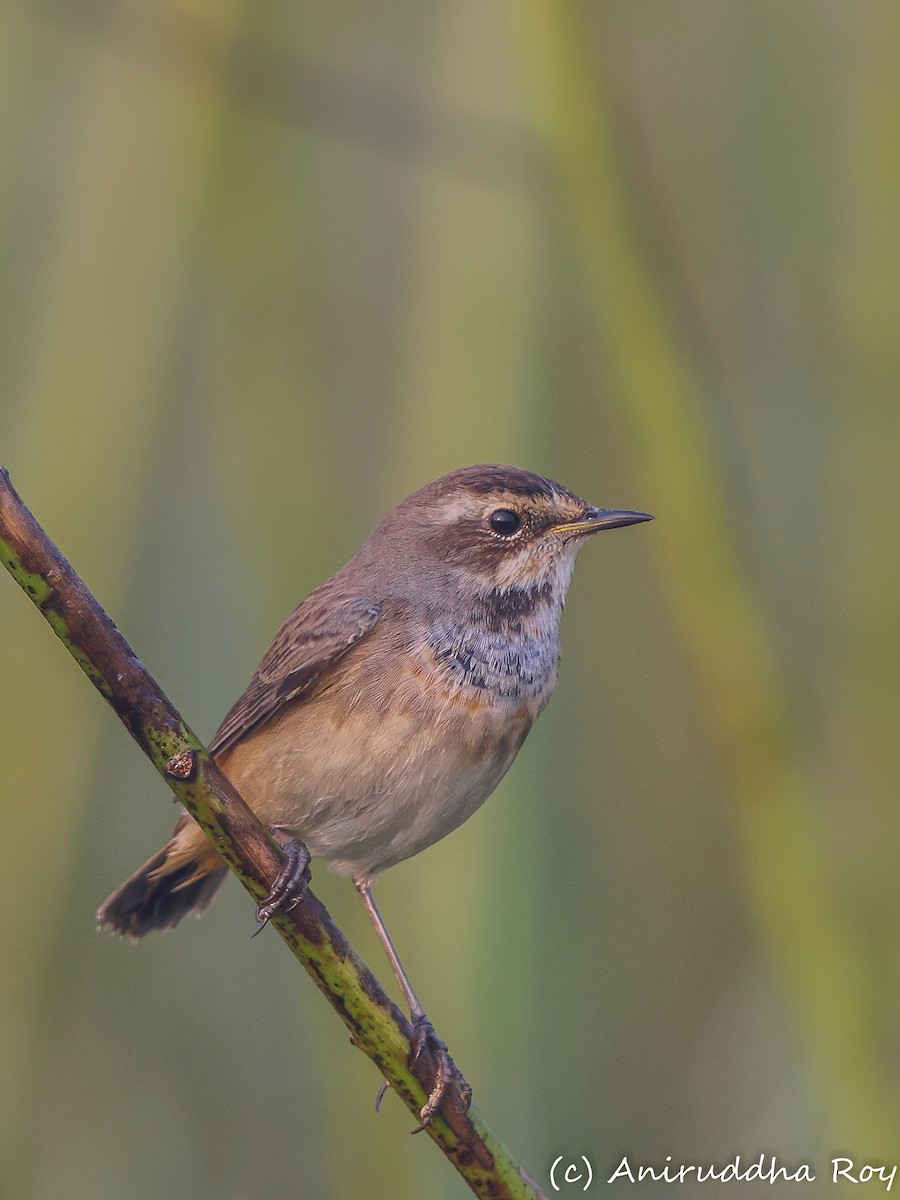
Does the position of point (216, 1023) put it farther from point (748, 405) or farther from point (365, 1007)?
point (748, 405)

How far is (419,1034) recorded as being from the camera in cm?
234

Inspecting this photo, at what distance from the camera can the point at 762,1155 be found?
2602 mm

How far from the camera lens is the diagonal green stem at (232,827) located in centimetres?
154

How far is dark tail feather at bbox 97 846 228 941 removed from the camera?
3.08 metres

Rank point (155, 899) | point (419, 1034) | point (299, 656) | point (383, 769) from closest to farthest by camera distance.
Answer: point (419, 1034) → point (383, 769) → point (299, 656) → point (155, 899)

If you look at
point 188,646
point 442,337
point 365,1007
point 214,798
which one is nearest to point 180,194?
point 442,337

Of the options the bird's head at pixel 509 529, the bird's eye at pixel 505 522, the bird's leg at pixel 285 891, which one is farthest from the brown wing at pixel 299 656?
the bird's leg at pixel 285 891

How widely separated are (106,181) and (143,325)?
29cm

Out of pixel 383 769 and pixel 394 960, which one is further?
pixel 383 769

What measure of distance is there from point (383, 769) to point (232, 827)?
102 cm

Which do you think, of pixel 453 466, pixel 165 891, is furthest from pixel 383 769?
pixel 453 466

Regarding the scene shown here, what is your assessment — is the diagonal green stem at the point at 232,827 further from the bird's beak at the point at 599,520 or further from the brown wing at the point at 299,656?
the bird's beak at the point at 599,520

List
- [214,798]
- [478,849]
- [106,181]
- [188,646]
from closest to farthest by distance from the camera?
[214,798], [478,849], [106,181], [188,646]

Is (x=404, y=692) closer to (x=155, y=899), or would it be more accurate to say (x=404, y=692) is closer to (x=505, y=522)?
(x=505, y=522)
